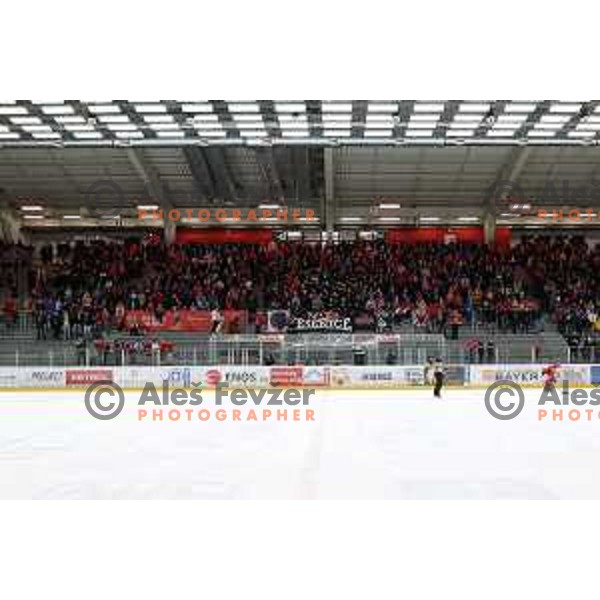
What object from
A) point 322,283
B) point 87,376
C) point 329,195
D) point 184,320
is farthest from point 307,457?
point 329,195

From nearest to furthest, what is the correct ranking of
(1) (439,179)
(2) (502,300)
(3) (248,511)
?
1. (3) (248,511)
2. (2) (502,300)
3. (1) (439,179)

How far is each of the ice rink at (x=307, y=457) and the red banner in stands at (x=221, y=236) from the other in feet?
65.7

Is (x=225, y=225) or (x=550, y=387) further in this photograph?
(x=225, y=225)

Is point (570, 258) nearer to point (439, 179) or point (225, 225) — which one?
point (439, 179)

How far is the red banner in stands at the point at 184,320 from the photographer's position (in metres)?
26.8

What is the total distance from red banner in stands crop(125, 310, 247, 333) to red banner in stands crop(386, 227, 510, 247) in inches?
415

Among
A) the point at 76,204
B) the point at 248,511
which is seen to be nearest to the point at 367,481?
the point at 248,511

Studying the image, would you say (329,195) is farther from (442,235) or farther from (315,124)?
(315,124)

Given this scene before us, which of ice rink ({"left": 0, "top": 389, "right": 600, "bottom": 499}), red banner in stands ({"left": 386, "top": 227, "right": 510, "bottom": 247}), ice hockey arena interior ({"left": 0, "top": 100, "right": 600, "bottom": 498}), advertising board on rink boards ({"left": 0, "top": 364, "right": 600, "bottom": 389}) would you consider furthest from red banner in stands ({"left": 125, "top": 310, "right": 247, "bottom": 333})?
red banner in stands ({"left": 386, "top": 227, "right": 510, "bottom": 247})

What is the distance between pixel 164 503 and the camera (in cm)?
735

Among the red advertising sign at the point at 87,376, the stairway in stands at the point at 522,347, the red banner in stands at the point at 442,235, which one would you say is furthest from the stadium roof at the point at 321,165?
the red advertising sign at the point at 87,376

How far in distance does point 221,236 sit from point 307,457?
26.5m

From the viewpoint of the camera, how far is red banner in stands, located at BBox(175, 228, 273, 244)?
36031 millimetres

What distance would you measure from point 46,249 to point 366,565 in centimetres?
3054
